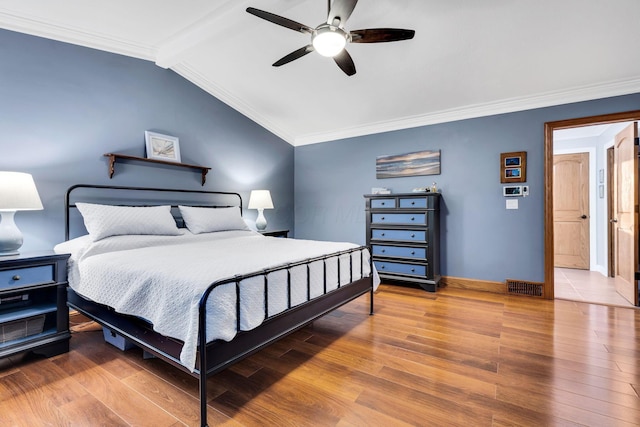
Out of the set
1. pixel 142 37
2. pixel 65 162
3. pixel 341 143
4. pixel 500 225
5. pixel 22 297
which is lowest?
pixel 22 297

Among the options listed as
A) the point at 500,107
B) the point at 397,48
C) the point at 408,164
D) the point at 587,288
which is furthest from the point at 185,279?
the point at 587,288

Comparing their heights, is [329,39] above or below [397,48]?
below

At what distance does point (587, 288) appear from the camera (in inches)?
159

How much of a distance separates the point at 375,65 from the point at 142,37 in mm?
2487

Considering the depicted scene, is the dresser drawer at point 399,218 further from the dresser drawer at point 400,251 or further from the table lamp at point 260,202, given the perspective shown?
the table lamp at point 260,202

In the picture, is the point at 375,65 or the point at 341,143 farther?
the point at 341,143

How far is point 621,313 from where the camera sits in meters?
3.05

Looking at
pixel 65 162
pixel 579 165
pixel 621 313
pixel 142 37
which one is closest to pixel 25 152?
pixel 65 162

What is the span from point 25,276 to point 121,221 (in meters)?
0.74

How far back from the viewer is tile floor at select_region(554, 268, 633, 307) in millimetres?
3529

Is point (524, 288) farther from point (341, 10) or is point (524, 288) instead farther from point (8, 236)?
point (8, 236)

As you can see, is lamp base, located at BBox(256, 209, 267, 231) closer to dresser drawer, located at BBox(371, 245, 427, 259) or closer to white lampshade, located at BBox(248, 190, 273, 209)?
white lampshade, located at BBox(248, 190, 273, 209)

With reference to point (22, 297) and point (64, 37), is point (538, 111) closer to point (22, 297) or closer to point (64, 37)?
point (64, 37)

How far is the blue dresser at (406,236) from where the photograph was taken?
386cm
